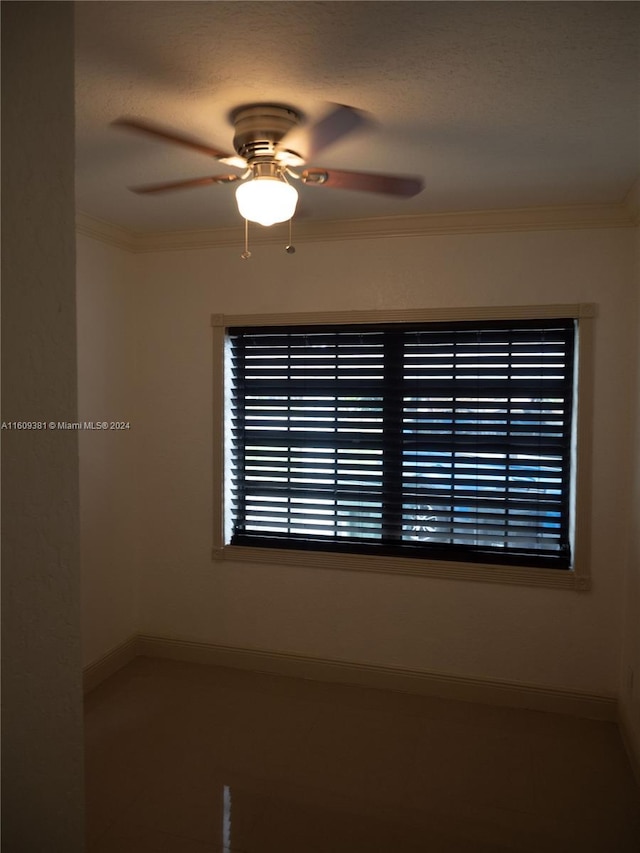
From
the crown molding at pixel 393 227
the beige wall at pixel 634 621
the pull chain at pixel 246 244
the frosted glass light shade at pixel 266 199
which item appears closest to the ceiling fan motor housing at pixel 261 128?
the frosted glass light shade at pixel 266 199

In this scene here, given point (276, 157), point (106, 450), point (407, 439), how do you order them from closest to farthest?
point (276, 157) < point (407, 439) < point (106, 450)

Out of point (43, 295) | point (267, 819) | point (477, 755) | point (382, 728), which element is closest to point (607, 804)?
point (477, 755)

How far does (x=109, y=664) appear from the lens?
3.74m

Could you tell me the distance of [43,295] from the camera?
944 millimetres

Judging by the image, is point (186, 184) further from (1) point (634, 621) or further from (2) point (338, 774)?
(1) point (634, 621)

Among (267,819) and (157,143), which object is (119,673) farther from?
(157,143)

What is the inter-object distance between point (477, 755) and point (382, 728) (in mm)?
492

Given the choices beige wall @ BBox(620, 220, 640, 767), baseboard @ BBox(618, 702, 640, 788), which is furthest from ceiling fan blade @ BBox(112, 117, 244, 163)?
baseboard @ BBox(618, 702, 640, 788)

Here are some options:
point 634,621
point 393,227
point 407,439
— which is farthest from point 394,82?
point 634,621

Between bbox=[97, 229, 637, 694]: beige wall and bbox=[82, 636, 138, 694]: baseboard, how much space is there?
161 mm

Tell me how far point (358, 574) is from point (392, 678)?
628 mm

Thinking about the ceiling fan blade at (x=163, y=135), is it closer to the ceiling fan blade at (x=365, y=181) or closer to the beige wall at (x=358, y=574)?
the ceiling fan blade at (x=365, y=181)

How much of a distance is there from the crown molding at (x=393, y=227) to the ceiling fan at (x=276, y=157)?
1.18 metres

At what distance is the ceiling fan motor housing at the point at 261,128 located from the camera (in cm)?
207
